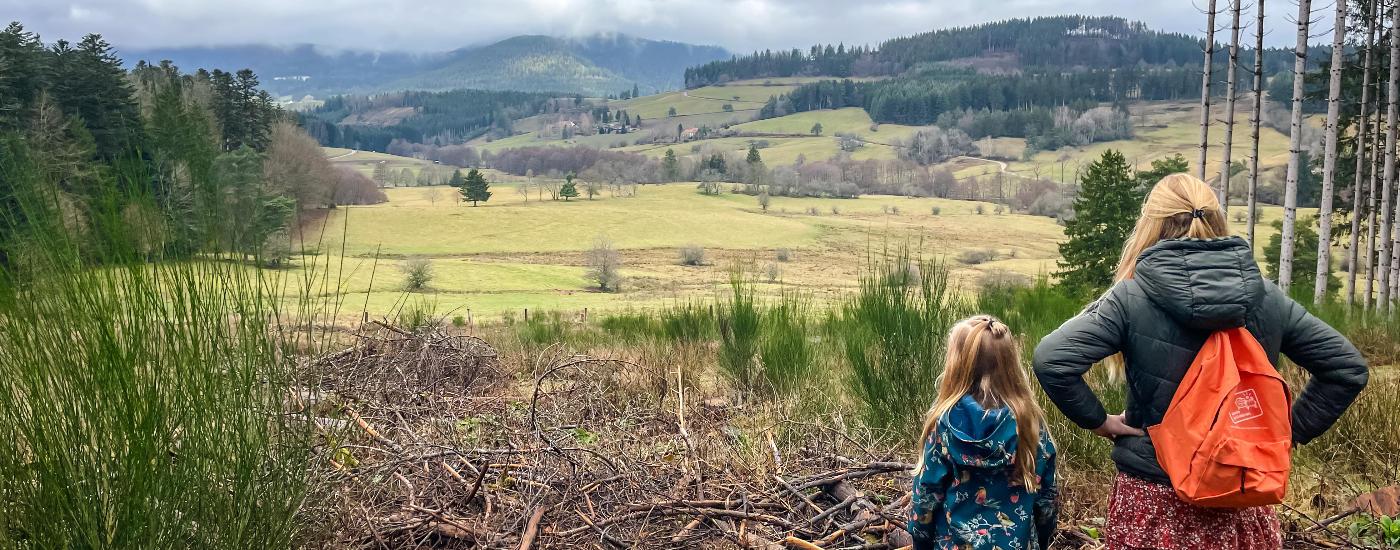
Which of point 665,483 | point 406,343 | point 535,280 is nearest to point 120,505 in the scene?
point 665,483

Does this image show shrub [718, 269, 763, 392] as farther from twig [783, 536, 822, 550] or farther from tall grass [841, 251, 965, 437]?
twig [783, 536, 822, 550]

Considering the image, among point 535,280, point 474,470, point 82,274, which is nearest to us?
point 82,274

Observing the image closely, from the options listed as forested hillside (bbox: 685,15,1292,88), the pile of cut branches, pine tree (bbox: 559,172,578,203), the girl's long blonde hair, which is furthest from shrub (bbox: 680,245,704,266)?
forested hillside (bbox: 685,15,1292,88)

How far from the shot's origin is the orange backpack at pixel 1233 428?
6.35 feet

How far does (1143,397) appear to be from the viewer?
216cm

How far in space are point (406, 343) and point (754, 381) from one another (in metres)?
3.04

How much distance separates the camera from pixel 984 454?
2.38 m

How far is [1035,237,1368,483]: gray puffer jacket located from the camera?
2002 mm

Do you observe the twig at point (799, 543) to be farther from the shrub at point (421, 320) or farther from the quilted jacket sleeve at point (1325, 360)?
the shrub at point (421, 320)

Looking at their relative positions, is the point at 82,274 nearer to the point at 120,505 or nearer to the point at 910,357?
the point at 120,505

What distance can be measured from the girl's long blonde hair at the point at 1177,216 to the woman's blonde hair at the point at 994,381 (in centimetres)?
39

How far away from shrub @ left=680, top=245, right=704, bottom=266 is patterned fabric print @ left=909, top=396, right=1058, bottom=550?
3798 centimetres

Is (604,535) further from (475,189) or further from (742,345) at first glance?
(475,189)

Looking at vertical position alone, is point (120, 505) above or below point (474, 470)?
above
